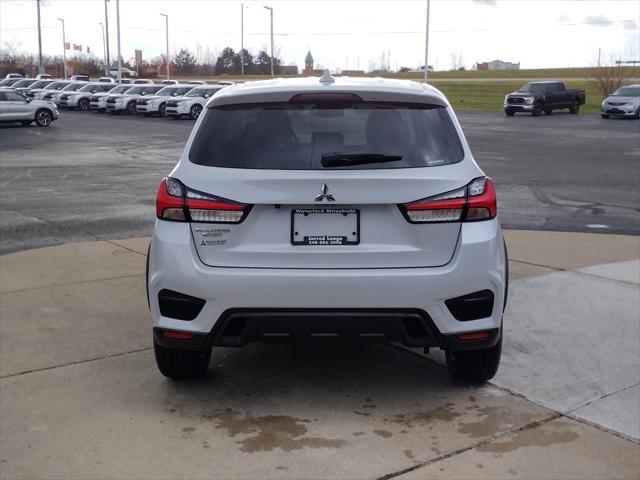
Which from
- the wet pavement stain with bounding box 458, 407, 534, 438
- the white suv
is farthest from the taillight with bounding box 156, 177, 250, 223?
the wet pavement stain with bounding box 458, 407, 534, 438

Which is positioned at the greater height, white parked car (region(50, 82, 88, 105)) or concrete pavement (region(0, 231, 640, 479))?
white parked car (region(50, 82, 88, 105))

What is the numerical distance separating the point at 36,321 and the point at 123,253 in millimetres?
2510

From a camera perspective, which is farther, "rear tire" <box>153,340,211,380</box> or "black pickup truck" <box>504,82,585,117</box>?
"black pickup truck" <box>504,82,585,117</box>

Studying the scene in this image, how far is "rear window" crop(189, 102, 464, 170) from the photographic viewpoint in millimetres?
4328

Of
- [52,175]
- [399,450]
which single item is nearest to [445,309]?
[399,450]

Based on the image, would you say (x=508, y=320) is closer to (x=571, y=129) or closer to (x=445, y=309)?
(x=445, y=309)

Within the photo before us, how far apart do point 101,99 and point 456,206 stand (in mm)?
46554

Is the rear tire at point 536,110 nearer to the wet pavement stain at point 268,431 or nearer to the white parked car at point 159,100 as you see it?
the white parked car at point 159,100

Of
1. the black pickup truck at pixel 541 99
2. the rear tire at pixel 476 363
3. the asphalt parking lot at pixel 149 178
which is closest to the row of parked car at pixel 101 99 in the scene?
the asphalt parking lot at pixel 149 178

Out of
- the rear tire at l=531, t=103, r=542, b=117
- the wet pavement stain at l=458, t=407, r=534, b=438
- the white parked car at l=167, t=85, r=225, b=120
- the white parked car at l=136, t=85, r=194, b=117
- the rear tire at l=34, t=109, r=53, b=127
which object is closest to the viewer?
the wet pavement stain at l=458, t=407, r=534, b=438

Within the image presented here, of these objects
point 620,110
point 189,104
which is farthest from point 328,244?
point 620,110

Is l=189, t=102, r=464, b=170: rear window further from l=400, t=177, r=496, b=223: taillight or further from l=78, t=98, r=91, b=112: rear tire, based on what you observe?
l=78, t=98, r=91, b=112: rear tire

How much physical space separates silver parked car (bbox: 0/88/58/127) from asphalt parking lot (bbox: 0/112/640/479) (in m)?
26.2

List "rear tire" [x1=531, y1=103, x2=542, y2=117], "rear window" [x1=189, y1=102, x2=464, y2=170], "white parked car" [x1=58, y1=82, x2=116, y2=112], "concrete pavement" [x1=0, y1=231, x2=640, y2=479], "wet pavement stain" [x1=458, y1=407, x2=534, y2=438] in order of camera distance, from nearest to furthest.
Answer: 1. "concrete pavement" [x1=0, y1=231, x2=640, y2=479]
2. "wet pavement stain" [x1=458, y1=407, x2=534, y2=438]
3. "rear window" [x1=189, y1=102, x2=464, y2=170]
4. "rear tire" [x1=531, y1=103, x2=542, y2=117]
5. "white parked car" [x1=58, y1=82, x2=116, y2=112]
